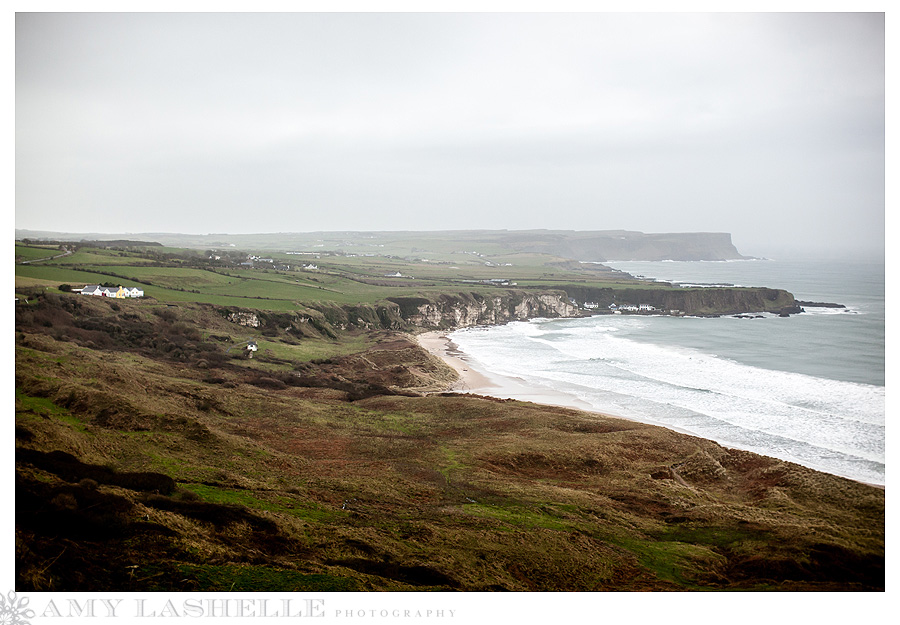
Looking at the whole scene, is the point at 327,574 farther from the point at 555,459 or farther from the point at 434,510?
the point at 555,459

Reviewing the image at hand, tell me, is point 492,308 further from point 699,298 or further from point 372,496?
point 372,496

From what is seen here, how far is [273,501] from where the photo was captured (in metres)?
11.5

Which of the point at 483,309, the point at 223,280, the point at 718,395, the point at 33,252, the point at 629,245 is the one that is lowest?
the point at 718,395

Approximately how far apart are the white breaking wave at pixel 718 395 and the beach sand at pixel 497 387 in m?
1.01

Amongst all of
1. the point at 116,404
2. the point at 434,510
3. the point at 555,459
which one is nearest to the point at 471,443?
the point at 555,459

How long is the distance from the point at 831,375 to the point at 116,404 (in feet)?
115

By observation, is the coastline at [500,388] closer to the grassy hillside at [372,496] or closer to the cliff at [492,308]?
the grassy hillside at [372,496]

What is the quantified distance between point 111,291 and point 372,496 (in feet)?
79.8

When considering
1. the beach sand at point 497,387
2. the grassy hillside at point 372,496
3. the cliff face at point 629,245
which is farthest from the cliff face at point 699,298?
the cliff face at point 629,245

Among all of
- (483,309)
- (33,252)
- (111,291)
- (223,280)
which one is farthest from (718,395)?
(223,280)

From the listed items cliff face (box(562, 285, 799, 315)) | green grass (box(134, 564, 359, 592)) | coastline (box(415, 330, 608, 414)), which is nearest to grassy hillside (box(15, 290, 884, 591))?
green grass (box(134, 564, 359, 592))
